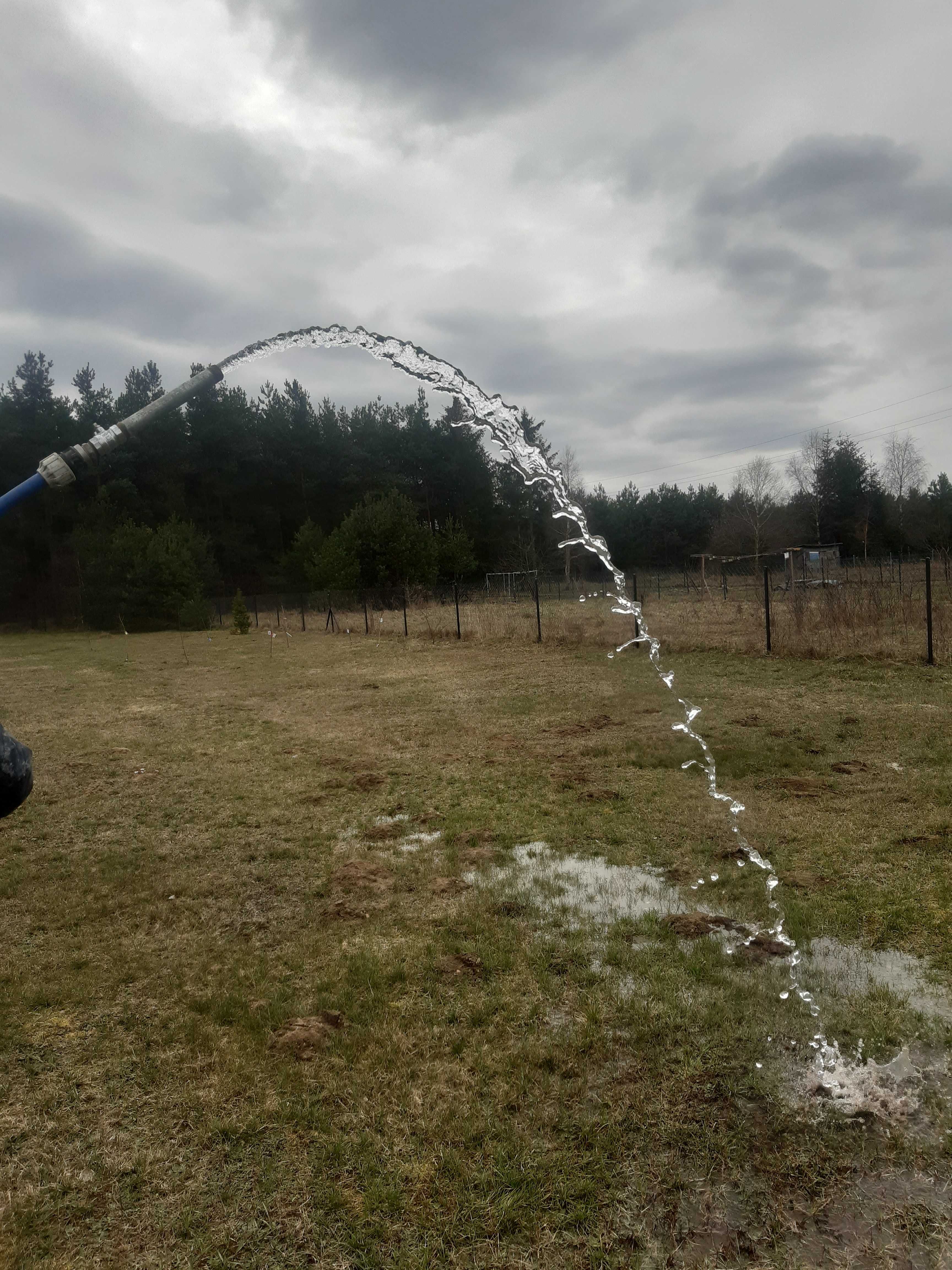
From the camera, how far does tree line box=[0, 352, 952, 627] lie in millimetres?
38531

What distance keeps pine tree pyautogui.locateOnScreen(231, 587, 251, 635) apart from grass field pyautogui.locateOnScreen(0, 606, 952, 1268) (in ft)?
75.7

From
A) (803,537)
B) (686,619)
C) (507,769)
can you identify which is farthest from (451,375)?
(803,537)

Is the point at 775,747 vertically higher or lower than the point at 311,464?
lower

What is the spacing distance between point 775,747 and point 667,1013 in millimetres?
5274

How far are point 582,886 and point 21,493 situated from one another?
3631 millimetres

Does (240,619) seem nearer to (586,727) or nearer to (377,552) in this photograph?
(377,552)

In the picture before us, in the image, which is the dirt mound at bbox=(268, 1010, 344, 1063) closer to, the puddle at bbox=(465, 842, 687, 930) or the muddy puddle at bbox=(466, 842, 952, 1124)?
the muddy puddle at bbox=(466, 842, 952, 1124)

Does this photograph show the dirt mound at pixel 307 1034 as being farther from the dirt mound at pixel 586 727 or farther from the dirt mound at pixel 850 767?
the dirt mound at pixel 586 727

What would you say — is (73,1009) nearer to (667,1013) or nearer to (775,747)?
(667,1013)

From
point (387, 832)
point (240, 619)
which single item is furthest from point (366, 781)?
point (240, 619)

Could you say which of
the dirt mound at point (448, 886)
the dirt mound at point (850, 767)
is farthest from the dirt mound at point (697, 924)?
the dirt mound at point (850, 767)

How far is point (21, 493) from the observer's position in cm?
313

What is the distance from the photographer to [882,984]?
364cm

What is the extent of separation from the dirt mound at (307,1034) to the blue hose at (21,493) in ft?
7.64
